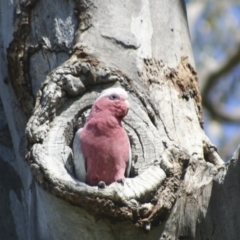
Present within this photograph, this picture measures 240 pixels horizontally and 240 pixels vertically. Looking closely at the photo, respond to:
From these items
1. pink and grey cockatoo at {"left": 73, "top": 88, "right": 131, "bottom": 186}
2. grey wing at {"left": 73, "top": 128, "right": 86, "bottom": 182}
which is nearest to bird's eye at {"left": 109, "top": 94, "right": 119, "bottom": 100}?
pink and grey cockatoo at {"left": 73, "top": 88, "right": 131, "bottom": 186}

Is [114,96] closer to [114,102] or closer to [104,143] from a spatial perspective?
[114,102]

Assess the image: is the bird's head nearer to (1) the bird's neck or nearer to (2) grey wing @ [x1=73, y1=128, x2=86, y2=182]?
(1) the bird's neck

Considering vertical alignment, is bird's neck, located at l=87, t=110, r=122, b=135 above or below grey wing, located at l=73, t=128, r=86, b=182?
above

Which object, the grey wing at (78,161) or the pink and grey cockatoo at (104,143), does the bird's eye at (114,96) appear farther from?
the grey wing at (78,161)

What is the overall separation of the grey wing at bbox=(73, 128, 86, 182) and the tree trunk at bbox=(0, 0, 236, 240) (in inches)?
1.0

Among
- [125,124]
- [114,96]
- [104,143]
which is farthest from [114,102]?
[104,143]

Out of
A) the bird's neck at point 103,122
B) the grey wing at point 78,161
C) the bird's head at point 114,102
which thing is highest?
the bird's head at point 114,102

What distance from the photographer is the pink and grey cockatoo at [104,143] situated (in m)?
2.30

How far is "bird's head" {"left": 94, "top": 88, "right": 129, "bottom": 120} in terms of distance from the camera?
7.48 feet

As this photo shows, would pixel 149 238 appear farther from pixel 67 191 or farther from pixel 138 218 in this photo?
pixel 67 191

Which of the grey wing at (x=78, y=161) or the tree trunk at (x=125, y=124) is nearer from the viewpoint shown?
the tree trunk at (x=125, y=124)

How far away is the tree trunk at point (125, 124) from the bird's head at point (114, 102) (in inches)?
1.3

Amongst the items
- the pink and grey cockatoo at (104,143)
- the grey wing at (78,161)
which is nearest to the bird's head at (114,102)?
the pink and grey cockatoo at (104,143)

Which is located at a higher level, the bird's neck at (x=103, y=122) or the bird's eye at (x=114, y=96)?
the bird's eye at (x=114, y=96)
